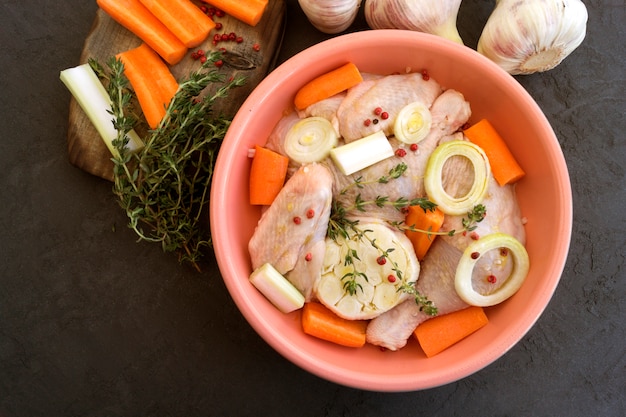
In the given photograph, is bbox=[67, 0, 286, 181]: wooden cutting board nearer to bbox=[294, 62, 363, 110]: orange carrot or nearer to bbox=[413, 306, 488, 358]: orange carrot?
bbox=[294, 62, 363, 110]: orange carrot

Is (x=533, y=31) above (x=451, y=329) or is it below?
above

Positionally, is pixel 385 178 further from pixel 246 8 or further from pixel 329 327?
pixel 246 8

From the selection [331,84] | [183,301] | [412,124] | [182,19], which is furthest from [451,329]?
[182,19]

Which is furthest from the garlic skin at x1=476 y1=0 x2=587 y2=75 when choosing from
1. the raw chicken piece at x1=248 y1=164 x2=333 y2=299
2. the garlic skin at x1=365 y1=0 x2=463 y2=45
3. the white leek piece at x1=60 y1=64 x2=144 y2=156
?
the white leek piece at x1=60 y1=64 x2=144 y2=156

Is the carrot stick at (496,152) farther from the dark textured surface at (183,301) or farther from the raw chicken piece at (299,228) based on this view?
the raw chicken piece at (299,228)

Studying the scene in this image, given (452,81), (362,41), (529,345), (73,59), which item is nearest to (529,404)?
(529,345)

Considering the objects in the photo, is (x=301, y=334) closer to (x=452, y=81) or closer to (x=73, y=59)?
(x=452, y=81)

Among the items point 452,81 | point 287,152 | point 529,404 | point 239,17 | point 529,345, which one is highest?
point 239,17
